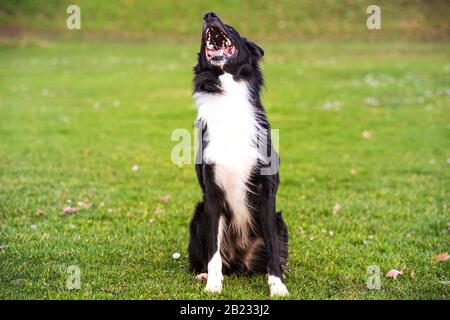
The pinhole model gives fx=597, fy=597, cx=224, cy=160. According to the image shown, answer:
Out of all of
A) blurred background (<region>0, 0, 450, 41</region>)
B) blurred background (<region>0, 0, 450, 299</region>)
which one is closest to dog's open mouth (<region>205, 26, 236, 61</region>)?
blurred background (<region>0, 0, 450, 299</region>)

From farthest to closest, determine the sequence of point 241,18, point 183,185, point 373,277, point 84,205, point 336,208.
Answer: point 241,18 → point 183,185 → point 84,205 → point 336,208 → point 373,277

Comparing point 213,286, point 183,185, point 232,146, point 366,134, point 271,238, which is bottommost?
point 183,185

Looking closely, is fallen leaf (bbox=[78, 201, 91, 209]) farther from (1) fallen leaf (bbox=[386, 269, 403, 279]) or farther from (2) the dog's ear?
(1) fallen leaf (bbox=[386, 269, 403, 279])

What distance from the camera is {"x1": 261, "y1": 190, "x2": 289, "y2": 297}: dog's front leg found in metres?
4.92

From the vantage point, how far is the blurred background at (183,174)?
5402 millimetres

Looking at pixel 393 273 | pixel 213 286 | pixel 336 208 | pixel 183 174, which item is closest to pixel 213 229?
pixel 213 286

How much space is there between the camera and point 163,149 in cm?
1164

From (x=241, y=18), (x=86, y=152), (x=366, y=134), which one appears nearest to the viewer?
(x=86, y=152)

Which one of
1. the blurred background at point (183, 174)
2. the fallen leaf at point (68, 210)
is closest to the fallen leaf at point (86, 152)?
the blurred background at point (183, 174)

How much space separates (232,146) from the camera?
4.98 metres

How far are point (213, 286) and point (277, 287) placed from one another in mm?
531

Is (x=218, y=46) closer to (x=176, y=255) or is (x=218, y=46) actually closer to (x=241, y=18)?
(x=176, y=255)
